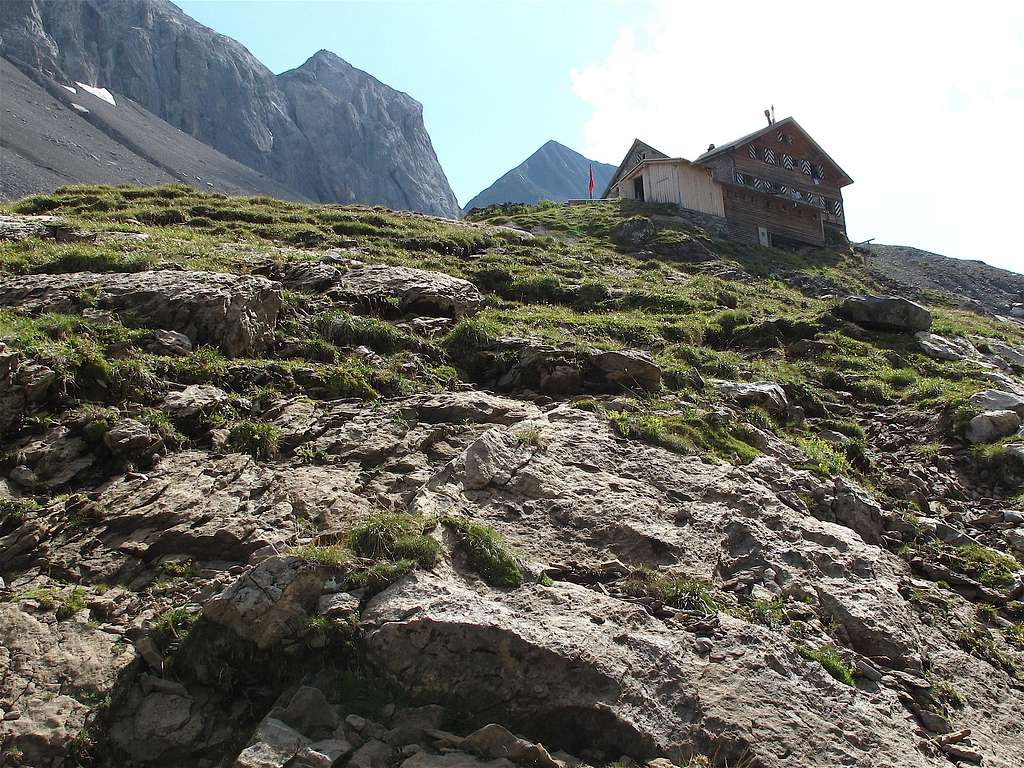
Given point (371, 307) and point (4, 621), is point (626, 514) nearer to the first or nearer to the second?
point (4, 621)

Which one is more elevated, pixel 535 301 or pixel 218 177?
pixel 218 177

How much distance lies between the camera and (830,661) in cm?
668

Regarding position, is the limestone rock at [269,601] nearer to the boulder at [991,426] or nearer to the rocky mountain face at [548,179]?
the boulder at [991,426]

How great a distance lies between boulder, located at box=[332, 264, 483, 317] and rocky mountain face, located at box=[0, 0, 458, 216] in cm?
10572

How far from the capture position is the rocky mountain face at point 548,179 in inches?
5984


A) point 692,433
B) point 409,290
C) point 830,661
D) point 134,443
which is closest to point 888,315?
point 692,433

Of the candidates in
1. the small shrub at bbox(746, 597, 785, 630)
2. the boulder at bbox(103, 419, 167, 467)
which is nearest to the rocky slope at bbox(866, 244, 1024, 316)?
the small shrub at bbox(746, 597, 785, 630)

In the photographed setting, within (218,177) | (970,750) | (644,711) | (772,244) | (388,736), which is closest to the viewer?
(388,736)

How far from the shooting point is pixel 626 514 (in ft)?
27.1

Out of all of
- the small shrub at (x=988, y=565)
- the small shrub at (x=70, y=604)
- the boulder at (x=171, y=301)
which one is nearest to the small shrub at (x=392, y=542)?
the small shrub at (x=70, y=604)

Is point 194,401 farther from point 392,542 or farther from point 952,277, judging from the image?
point 952,277

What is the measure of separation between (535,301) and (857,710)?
562 inches

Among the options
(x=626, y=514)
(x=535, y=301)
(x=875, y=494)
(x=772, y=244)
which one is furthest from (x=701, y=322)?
(x=772, y=244)

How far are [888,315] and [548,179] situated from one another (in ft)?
508
